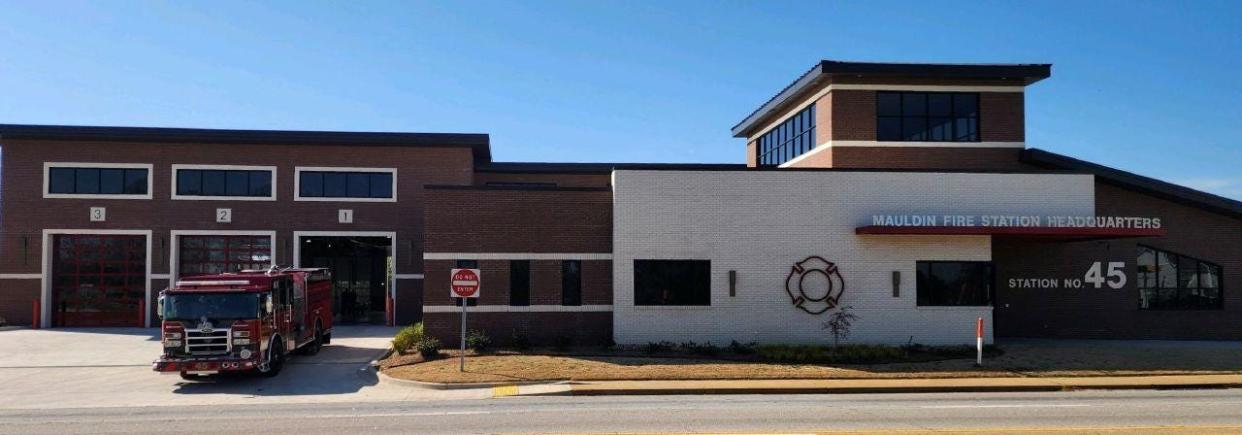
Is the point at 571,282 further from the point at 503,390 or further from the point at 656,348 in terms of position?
the point at 503,390

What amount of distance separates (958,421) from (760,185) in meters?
12.1

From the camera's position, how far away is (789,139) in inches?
1452

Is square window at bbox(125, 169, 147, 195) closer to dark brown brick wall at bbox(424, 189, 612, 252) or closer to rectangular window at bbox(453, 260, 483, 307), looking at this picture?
dark brown brick wall at bbox(424, 189, 612, 252)

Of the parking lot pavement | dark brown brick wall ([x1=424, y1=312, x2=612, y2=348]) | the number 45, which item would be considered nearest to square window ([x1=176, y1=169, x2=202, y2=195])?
the parking lot pavement

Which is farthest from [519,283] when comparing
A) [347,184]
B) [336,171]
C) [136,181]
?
[136,181]

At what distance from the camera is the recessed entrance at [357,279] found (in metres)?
38.4

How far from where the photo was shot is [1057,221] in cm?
2533

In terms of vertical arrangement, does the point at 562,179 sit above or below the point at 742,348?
above

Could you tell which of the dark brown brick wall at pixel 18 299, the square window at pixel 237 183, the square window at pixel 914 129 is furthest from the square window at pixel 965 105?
the dark brown brick wall at pixel 18 299

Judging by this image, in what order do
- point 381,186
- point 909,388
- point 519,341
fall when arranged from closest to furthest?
1. point 909,388
2. point 519,341
3. point 381,186

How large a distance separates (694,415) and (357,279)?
85.6 feet

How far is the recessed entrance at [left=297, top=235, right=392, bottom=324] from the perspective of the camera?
38.4 meters

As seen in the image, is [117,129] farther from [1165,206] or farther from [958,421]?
[1165,206]

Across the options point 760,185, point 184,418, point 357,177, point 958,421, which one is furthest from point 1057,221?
point 357,177
